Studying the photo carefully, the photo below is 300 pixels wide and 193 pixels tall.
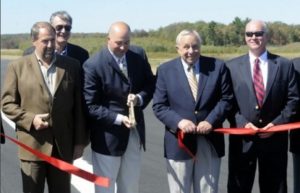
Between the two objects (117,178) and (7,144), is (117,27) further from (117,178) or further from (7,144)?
(7,144)

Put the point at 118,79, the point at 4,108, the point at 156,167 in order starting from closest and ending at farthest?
the point at 4,108
the point at 118,79
the point at 156,167

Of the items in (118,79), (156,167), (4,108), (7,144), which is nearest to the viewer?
(4,108)

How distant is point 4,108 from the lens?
5574 mm

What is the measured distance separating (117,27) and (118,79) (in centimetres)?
56

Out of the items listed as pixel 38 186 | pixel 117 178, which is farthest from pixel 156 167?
pixel 38 186

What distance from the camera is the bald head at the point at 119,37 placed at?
5.76 m

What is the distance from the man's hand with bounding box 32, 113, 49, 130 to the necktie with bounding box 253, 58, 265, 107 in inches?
86.2

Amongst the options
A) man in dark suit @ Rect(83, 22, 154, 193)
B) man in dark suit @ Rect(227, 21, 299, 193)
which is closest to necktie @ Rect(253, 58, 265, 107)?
man in dark suit @ Rect(227, 21, 299, 193)

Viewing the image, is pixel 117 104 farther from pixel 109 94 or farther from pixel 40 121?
pixel 40 121

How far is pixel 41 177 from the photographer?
5.69m

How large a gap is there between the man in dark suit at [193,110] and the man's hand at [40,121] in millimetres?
1166

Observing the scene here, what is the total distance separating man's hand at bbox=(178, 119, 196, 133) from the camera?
5745 mm

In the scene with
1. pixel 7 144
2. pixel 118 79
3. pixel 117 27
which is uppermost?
pixel 117 27

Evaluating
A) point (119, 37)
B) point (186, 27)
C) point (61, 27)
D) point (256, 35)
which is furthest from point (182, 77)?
point (186, 27)
